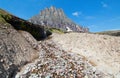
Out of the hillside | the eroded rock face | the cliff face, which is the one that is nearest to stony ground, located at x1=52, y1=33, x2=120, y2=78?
the hillside

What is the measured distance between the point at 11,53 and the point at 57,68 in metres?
5.14

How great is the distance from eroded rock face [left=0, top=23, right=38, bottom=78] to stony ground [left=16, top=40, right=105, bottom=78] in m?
0.79

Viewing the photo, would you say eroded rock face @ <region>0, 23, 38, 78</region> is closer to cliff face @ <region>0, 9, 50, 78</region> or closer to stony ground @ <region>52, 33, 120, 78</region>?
cliff face @ <region>0, 9, 50, 78</region>

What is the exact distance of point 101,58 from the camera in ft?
84.4

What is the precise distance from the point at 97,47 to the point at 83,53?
3.61m

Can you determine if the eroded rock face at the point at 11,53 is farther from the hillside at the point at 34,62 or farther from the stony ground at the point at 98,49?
the stony ground at the point at 98,49

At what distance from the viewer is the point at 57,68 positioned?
1947cm

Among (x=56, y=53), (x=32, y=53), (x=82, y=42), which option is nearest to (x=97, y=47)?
(x=82, y=42)

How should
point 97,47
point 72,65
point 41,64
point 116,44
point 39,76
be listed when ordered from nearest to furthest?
1. point 39,76
2. point 41,64
3. point 72,65
4. point 97,47
5. point 116,44

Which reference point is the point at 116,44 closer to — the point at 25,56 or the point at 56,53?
the point at 56,53

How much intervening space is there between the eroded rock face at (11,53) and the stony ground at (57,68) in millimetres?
791

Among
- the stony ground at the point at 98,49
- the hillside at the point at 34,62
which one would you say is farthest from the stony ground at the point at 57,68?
the stony ground at the point at 98,49

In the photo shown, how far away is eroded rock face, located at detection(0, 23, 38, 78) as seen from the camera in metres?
17.2

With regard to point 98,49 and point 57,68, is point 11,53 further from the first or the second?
point 98,49
